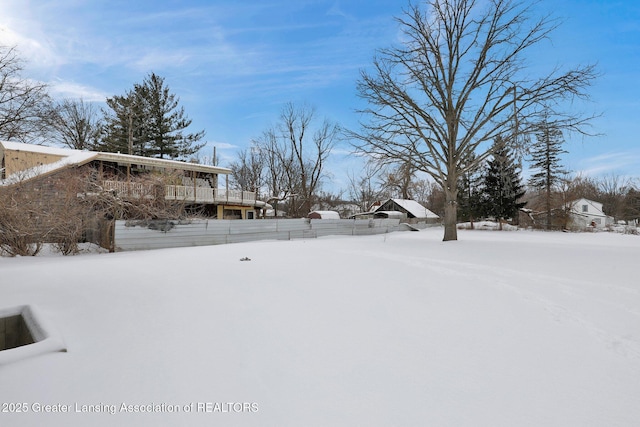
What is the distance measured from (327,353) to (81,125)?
33794mm

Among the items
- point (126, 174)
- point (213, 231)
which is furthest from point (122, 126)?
point (213, 231)

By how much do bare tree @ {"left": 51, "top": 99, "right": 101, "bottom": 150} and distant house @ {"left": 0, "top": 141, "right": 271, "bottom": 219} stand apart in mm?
12783

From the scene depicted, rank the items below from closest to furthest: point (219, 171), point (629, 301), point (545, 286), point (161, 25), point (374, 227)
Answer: point (629, 301) → point (545, 286) → point (161, 25) → point (374, 227) → point (219, 171)

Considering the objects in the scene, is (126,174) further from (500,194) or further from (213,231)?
Result: (500,194)

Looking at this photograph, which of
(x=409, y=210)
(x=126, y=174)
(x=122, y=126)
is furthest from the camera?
(x=409, y=210)

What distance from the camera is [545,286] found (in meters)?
4.83

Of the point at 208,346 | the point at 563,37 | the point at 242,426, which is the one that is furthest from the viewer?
the point at 563,37

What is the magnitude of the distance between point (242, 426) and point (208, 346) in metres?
1.09

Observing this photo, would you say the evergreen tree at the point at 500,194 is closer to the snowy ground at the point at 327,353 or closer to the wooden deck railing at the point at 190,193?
the wooden deck railing at the point at 190,193

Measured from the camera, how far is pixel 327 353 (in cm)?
253

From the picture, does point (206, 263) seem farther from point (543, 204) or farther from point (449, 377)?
point (543, 204)

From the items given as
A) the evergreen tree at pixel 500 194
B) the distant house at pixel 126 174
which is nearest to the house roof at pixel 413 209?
the evergreen tree at pixel 500 194

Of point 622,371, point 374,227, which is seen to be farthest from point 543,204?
point 622,371

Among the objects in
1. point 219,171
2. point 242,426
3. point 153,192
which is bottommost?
point 242,426
